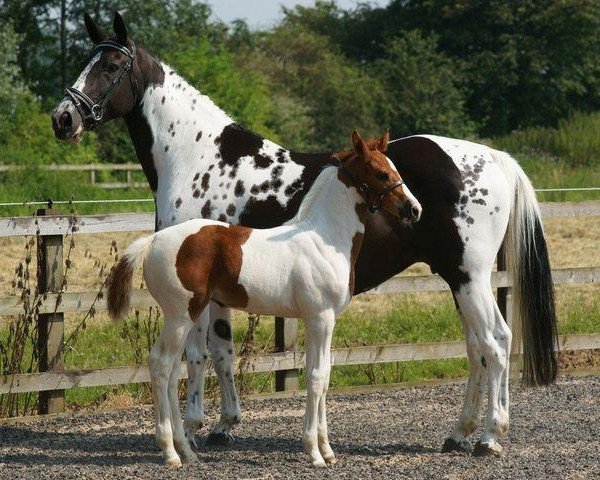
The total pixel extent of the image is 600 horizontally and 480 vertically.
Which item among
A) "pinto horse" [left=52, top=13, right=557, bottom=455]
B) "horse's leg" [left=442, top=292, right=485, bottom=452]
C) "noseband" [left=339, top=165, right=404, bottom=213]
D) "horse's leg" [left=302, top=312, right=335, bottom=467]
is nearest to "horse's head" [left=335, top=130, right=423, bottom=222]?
"noseband" [left=339, top=165, right=404, bottom=213]

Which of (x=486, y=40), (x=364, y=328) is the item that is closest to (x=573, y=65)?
(x=486, y=40)

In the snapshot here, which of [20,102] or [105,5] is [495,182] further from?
[105,5]

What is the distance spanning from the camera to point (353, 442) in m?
7.11

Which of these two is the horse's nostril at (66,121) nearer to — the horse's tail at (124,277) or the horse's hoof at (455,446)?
the horse's tail at (124,277)

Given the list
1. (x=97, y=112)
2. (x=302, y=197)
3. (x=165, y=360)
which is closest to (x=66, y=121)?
(x=97, y=112)

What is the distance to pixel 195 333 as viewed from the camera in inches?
270

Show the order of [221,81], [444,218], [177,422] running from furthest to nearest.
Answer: [221,81]
[444,218]
[177,422]

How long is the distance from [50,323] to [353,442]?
2242mm

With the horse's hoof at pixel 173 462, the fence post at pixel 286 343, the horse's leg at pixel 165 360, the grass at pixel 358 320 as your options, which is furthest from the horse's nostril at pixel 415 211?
the fence post at pixel 286 343

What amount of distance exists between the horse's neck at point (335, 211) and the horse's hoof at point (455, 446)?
139 centimetres

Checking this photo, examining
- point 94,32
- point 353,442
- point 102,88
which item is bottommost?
point 353,442

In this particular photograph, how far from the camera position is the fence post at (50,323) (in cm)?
793

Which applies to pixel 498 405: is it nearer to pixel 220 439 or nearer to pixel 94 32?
pixel 220 439

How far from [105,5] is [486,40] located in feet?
58.9
